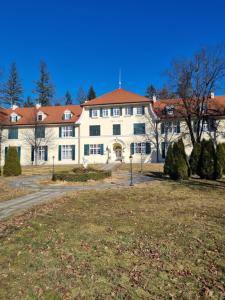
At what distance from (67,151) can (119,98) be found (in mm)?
10175

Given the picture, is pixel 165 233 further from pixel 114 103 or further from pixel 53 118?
pixel 53 118

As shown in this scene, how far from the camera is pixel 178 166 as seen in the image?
1844 cm

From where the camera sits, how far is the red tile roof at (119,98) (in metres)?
36.3

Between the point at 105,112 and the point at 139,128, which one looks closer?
the point at 139,128

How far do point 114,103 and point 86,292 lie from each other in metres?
33.3

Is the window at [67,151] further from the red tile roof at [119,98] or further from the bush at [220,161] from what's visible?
the bush at [220,161]

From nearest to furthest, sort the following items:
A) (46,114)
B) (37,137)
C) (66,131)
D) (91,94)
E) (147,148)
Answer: (147,148), (66,131), (37,137), (46,114), (91,94)

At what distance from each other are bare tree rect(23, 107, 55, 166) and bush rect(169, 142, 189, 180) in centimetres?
2360

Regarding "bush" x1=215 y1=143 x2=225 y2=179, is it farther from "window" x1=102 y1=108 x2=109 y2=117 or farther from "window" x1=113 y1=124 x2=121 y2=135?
"window" x1=102 y1=108 x2=109 y2=117

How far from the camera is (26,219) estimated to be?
8.14m

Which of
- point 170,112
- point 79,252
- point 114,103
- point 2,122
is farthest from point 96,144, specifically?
point 79,252

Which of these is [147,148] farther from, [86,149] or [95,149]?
[86,149]

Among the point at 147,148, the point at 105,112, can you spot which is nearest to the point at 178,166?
the point at 147,148

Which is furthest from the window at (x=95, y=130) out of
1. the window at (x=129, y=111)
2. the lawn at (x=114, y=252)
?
the lawn at (x=114, y=252)
